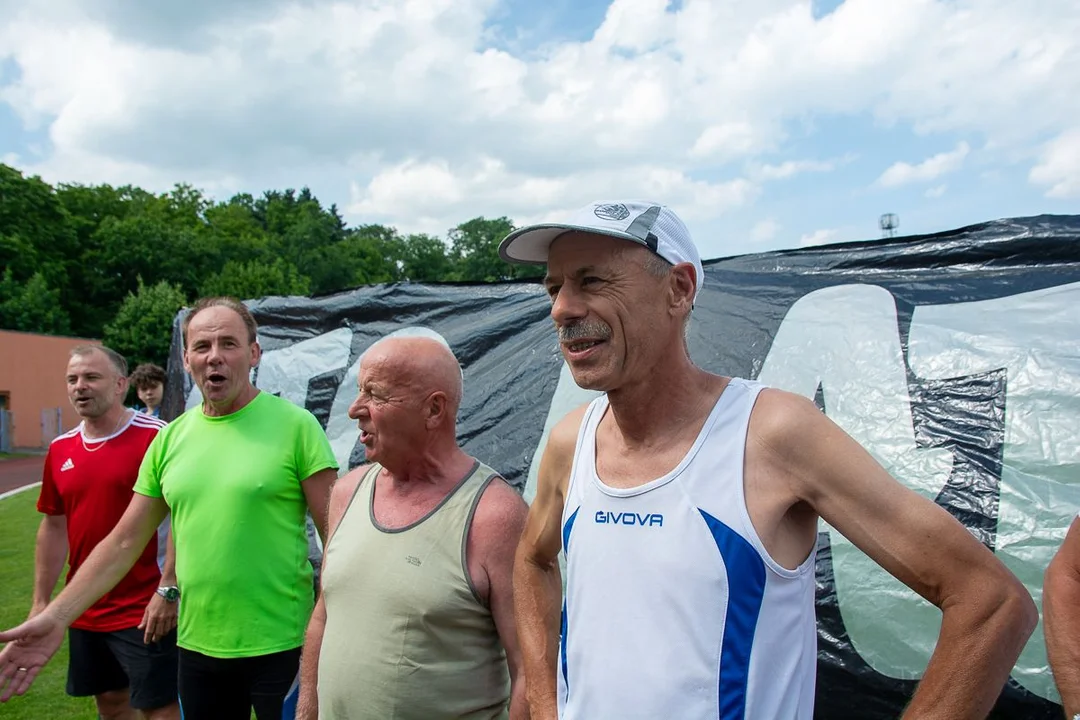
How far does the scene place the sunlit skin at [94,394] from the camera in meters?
3.83

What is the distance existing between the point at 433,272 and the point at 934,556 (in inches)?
3105

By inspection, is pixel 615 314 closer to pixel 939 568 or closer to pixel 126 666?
pixel 939 568

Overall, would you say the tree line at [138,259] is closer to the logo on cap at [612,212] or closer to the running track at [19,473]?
the running track at [19,473]

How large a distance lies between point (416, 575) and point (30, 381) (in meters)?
33.0

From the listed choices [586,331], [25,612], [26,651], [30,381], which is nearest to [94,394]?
[26,651]

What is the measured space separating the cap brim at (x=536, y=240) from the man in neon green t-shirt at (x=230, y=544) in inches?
59.8

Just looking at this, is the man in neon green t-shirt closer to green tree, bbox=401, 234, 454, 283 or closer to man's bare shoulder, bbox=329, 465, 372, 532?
man's bare shoulder, bbox=329, 465, 372, 532

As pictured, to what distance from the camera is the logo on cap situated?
62.5 inches

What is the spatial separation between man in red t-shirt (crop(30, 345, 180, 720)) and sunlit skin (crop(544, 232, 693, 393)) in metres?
2.80

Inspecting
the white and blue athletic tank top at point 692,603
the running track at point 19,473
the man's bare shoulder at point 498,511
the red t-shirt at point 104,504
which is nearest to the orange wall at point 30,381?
the running track at point 19,473

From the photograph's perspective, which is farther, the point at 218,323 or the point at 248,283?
the point at 248,283

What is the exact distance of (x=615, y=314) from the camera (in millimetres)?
1590

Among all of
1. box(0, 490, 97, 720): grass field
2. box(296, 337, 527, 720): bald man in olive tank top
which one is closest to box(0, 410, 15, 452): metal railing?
box(0, 490, 97, 720): grass field

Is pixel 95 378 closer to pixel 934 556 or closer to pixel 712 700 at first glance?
pixel 712 700
